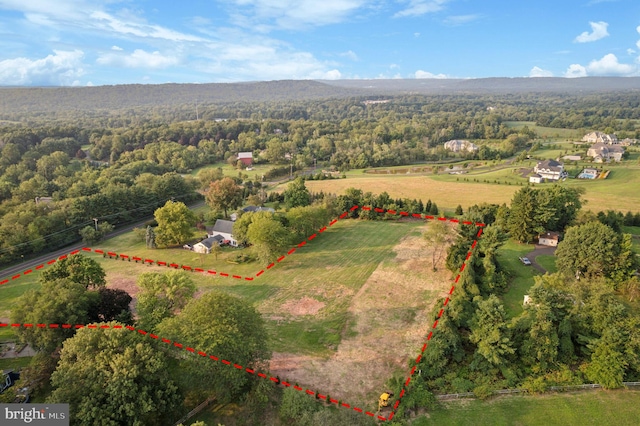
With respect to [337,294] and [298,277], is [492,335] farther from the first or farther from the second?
[298,277]

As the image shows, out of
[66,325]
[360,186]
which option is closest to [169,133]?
[360,186]

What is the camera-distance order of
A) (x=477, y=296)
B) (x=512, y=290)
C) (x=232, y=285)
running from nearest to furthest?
(x=477, y=296) < (x=512, y=290) < (x=232, y=285)

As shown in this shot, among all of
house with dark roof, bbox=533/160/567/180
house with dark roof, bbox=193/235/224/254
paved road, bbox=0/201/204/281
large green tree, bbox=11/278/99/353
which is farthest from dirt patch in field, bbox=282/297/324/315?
house with dark roof, bbox=533/160/567/180

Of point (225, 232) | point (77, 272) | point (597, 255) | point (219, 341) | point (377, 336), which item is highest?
point (597, 255)

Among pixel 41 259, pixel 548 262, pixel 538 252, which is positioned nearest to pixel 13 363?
pixel 41 259

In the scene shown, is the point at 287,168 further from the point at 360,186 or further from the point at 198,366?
the point at 198,366

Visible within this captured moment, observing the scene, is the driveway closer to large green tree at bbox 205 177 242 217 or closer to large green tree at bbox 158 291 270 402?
large green tree at bbox 158 291 270 402
